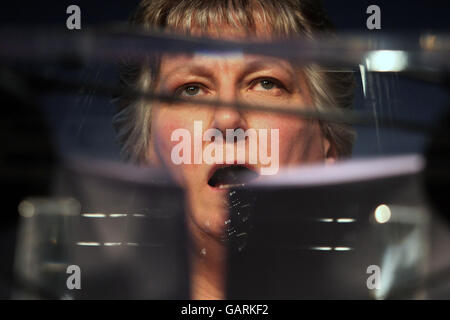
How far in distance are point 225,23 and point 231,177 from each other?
0.64 feet

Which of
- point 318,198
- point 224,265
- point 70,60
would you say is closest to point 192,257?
point 224,265

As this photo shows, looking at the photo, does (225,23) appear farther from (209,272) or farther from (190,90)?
(209,272)

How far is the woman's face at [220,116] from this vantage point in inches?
26.4

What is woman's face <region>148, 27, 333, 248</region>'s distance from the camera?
2.20 ft

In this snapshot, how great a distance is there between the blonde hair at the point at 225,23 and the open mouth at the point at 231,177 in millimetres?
103

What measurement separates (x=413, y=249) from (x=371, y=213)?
127 mm

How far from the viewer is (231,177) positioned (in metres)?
0.67

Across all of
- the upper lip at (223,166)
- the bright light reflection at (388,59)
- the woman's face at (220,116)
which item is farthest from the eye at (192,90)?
the bright light reflection at (388,59)

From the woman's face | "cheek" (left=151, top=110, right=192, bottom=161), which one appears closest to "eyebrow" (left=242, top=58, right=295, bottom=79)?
the woman's face

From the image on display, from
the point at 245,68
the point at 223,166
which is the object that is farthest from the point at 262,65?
the point at 223,166

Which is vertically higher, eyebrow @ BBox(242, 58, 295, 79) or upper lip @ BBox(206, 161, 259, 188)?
eyebrow @ BBox(242, 58, 295, 79)

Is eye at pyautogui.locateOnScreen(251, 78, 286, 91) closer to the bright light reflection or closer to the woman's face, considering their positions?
the woman's face

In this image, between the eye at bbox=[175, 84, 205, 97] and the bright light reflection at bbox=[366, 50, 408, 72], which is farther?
the eye at bbox=[175, 84, 205, 97]

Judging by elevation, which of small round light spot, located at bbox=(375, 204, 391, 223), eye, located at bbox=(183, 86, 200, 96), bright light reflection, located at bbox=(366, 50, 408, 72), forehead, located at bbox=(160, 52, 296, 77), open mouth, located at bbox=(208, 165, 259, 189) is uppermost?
forehead, located at bbox=(160, 52, 296, 77)
